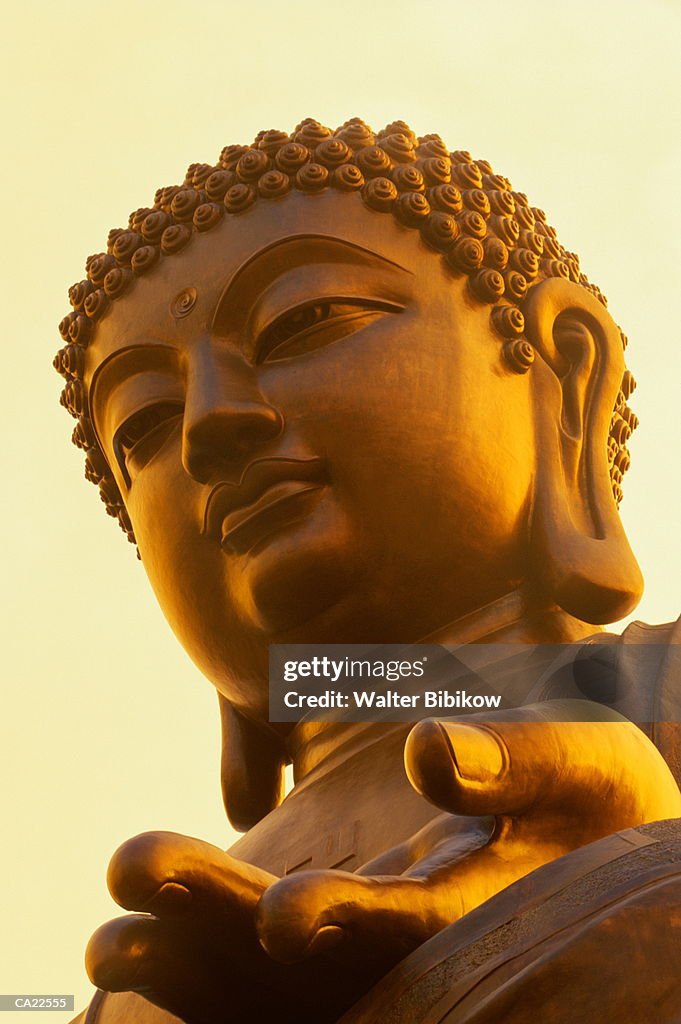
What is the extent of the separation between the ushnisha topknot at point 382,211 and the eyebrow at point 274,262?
273 millimetres

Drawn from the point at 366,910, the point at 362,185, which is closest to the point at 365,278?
the point at 362,185

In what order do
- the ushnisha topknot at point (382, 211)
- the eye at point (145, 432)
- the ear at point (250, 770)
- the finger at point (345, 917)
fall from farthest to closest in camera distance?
the ear at point (250, 770), the ushnisha topknot at point (382, 211), the eye at point (145, 432), the finger at point (345, 917)

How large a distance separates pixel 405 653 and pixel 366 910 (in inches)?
61.0

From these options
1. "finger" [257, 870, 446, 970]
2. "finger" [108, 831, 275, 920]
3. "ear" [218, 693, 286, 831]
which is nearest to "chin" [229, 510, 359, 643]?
"ear" [218, 693, 286, 831]

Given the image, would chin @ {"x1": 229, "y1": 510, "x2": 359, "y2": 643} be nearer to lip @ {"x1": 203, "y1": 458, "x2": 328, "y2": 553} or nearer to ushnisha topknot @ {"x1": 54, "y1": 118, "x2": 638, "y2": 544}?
lip @ {"x1": 203, "y1": 458, "x2": 328, "y2": 553}

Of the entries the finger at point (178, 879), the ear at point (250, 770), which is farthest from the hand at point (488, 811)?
the ear at point (250, 770)

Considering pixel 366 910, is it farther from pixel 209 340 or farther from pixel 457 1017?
pixel 209 340

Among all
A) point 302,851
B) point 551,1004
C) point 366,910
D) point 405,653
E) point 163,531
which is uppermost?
point 163,531

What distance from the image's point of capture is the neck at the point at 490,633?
14.9 ft

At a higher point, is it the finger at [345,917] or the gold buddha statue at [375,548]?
the gold buddha statue at [375,548]

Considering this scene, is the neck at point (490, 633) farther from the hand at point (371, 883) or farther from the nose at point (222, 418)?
the hand at point (371, 883)

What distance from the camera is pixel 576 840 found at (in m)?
3.58

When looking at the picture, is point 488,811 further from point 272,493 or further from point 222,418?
point 222,418

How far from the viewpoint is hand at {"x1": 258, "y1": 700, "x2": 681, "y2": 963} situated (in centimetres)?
297
